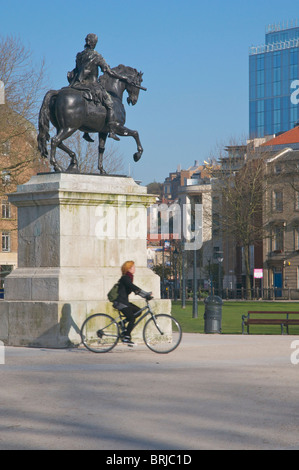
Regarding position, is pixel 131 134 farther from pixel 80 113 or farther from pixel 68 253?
pixel 68 253

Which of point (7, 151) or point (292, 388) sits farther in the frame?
point (7, 151)

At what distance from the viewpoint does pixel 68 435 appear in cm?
770

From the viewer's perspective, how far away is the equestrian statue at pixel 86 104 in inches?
683

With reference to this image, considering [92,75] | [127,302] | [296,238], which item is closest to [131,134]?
[92,75]

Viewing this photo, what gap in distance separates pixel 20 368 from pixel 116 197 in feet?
16.9

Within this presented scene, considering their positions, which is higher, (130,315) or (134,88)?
(134,88)

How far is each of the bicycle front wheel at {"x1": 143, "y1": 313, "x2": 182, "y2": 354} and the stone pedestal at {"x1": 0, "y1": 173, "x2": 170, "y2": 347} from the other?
1297 mm

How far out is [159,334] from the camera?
1540 centimetres

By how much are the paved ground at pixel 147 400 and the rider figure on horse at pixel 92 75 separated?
5274 millimetres

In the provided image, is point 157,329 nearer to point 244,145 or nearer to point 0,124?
point 0,124

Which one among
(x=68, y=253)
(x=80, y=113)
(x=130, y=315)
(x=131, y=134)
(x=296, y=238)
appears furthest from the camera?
(x=296, y=238)

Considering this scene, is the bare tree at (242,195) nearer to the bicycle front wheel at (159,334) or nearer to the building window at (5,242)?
the building window at (5,242)

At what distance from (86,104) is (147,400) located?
29.7ft
